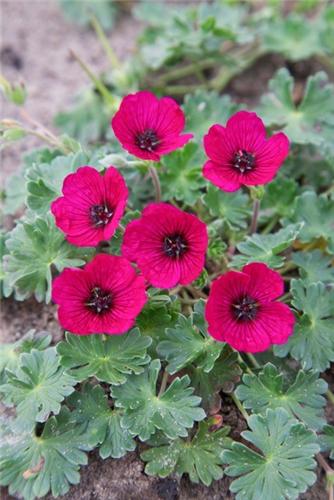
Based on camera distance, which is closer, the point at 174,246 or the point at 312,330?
the point at 174,246

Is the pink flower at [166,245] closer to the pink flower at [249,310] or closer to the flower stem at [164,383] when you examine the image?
the pink flower at [249,310]

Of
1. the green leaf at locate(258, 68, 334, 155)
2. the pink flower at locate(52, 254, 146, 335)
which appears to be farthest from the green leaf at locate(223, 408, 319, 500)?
the green leaf at locate(258, 68, 334, 155)

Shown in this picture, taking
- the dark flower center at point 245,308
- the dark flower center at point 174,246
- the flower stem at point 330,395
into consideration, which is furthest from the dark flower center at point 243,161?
the flower stem at point 330,395

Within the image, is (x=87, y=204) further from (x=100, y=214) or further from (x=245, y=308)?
(x=245, y=308)

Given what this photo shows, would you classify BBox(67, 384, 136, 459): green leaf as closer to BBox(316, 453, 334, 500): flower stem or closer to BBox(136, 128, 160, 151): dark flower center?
BBox(316, 453, 334, 500): flower stem

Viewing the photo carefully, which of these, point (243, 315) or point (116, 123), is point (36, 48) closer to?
point (116, 123)

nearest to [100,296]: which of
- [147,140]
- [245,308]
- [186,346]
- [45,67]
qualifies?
[186,346]
